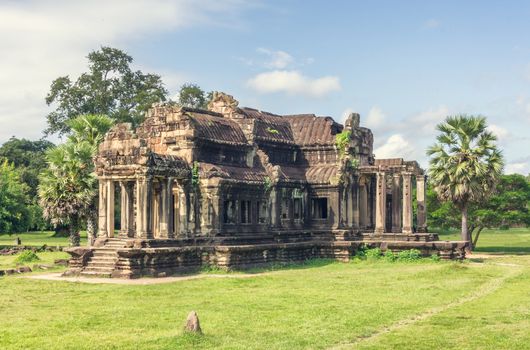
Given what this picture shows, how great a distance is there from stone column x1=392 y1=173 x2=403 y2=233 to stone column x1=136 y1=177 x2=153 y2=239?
46.8 ft

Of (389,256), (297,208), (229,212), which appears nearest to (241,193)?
(229,212)

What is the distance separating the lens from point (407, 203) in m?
36.8

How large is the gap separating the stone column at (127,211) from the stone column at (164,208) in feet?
5.28

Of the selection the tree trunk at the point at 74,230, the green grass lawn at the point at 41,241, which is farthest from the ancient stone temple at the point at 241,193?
the green grass lawn at the point at 41,241

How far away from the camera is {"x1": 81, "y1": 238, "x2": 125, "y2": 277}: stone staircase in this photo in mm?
28016

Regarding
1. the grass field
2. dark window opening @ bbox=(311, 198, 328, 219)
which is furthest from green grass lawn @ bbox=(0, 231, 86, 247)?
Answer: the grass field

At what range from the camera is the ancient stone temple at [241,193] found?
29.1 metres

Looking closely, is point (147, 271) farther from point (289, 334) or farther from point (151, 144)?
point (289, 334)

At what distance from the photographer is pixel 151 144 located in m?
33.1

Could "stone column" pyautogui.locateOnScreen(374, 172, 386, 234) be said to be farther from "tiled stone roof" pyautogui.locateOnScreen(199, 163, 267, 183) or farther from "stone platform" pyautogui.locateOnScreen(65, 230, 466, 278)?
"tiled stone roof" pyautogui.locateOnScreen(199, 163, 267, 183)

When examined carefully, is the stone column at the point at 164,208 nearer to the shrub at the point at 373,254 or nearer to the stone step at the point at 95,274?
the stone step at the point at 95,274

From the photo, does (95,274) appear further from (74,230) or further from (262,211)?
(74,230)

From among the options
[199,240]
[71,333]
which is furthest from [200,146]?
[71,333]

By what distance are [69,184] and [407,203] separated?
17.2 meters
